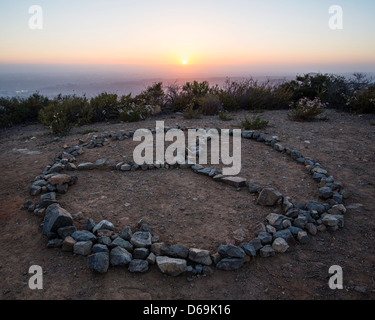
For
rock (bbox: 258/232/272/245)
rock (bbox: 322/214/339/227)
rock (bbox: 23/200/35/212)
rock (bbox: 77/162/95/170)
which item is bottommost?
rock (bbox: 258/232/272/245)

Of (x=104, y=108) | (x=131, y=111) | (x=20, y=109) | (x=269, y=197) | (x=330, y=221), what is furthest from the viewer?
(x=20, y=109)

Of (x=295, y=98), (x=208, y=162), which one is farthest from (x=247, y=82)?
(x=208, y=162)

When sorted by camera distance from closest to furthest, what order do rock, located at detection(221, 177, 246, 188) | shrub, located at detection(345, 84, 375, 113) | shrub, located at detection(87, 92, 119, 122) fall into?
1. rock, located at detection(221, 177, 246, 188)
2. shrub, located at detection(345, 84, 375, 113)
3. shrub, located at detection(87, 92, 119, 122)

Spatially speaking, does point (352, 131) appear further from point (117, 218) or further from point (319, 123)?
point (117, 218)

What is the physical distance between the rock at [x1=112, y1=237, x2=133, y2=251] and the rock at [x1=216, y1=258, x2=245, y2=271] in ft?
3.11

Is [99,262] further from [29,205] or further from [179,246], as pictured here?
[29,205]

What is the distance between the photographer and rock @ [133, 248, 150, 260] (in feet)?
9.95

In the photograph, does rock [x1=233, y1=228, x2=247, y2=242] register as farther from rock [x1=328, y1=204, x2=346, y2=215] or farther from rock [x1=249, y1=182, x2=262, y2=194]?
rock [x1=328, y1=204, x2=346, y2=215]

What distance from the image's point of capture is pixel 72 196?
4.36 m

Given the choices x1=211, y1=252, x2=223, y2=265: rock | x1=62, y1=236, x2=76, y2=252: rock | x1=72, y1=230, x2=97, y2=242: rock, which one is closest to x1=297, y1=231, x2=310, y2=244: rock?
x1=211, y1=252, x2=223, y2=265: rock

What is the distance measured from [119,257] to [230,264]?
1.12m

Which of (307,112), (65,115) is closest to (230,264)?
(307,112)

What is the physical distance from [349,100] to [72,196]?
9.18 metres

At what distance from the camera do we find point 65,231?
332 centimetres
